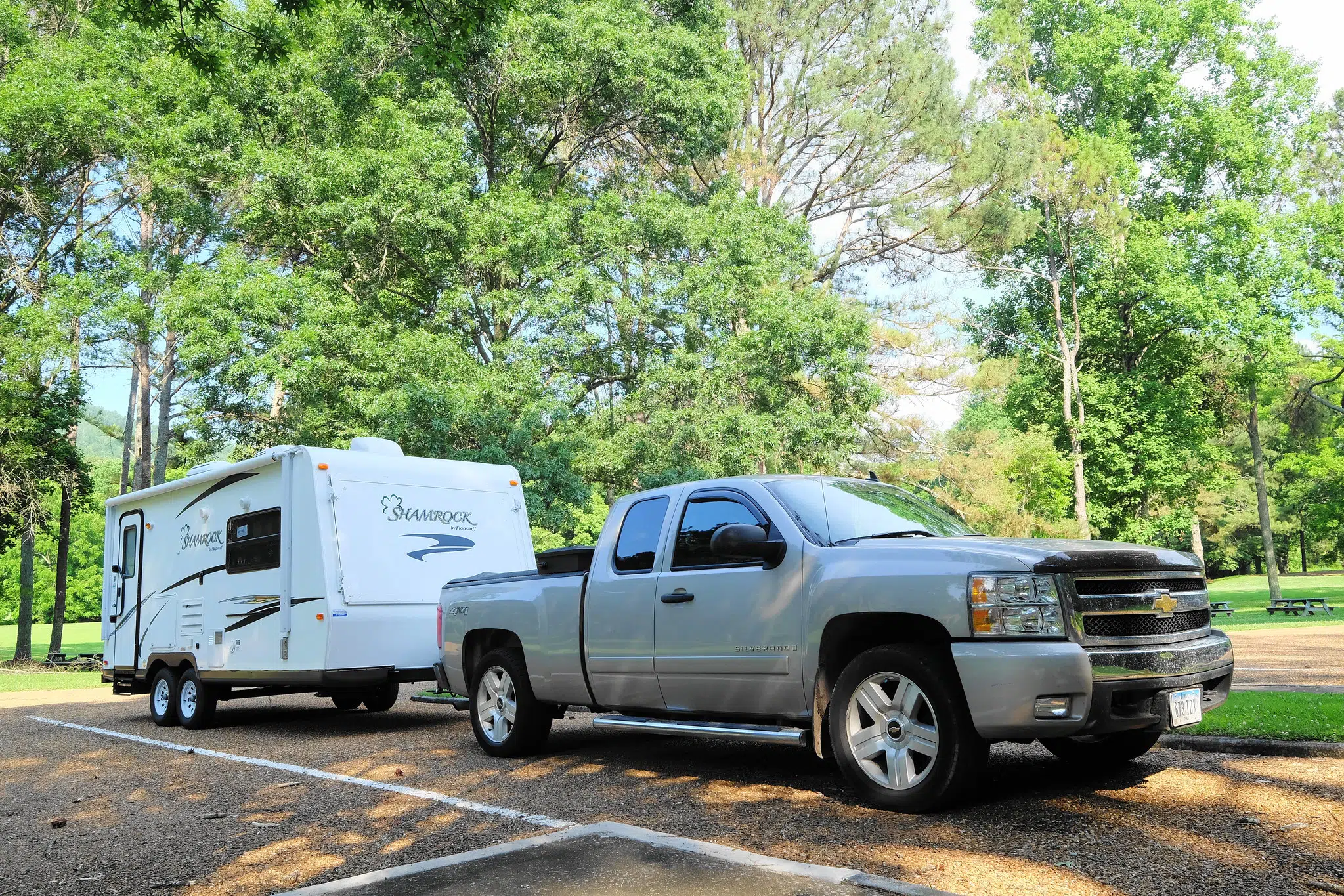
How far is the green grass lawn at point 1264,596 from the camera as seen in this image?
91.3 feet

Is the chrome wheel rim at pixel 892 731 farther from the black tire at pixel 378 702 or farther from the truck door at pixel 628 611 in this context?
the black tire at pixel 378 702

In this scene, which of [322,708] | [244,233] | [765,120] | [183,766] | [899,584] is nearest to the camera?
[899,584]

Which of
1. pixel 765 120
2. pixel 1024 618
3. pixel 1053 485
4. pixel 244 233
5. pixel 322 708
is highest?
pixel 765 120

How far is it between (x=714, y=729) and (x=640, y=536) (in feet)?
5.60

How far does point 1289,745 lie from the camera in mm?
7184

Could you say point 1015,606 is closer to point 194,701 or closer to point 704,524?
point 704,524

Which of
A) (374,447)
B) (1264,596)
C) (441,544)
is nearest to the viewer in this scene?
(441,544)

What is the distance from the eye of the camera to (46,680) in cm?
2395

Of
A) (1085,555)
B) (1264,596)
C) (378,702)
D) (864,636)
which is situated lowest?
(1264,596)

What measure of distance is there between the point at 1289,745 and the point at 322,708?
470 inches

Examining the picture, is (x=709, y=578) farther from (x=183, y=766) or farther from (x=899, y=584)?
(x=183, y=766)

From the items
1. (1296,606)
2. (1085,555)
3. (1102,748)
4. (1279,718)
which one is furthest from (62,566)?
(1296,606)

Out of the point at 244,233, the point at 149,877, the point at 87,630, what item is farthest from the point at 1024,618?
the point at 87,630

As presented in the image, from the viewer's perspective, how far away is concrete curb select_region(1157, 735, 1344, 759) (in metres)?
7.03
